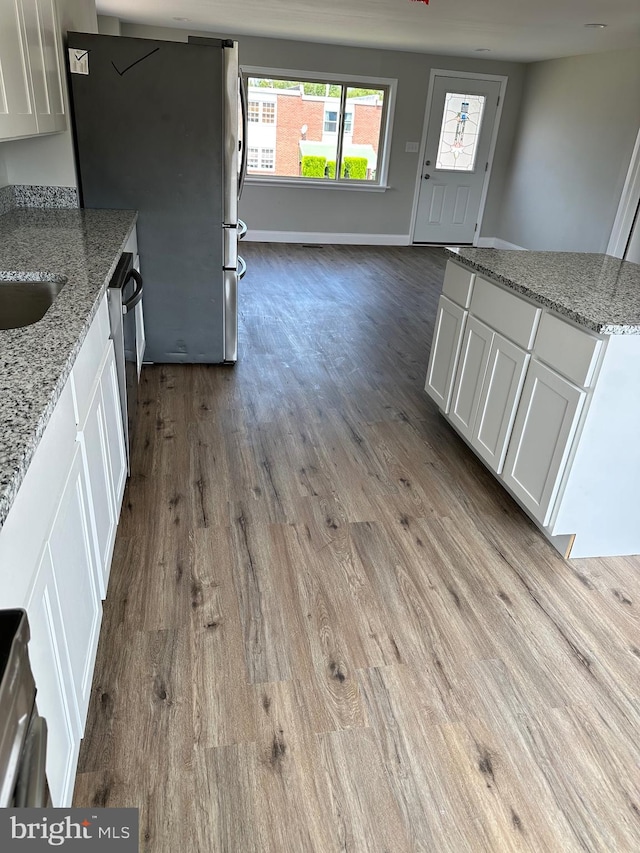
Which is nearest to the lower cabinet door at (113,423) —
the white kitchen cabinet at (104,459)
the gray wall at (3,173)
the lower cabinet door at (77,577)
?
the white kitchen cabinet at (104,459)

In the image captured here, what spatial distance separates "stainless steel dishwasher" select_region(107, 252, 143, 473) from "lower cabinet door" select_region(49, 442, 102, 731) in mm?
802

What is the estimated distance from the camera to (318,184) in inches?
289

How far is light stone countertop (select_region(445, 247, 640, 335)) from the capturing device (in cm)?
192

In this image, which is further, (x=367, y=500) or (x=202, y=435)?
(x=202, y=435)

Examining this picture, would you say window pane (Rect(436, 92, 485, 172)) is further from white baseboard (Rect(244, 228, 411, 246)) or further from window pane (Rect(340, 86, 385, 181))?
white baseboard (Rect(244, 228, 411, 246))

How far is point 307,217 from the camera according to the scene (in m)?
7.53

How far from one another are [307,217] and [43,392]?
6914 millimetres

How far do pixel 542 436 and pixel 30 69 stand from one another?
7.72 feet

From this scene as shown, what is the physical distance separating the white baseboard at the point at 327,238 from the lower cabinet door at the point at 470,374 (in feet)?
17.1

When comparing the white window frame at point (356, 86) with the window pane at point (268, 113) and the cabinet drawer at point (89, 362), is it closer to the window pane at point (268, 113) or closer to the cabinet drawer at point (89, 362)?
the window pane at point (268, 113)

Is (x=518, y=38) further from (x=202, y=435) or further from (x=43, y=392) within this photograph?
(x=43, y=392)

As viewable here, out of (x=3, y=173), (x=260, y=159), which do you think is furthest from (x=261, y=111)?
(x=3, y=173)

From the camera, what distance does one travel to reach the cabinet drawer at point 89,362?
145 cm

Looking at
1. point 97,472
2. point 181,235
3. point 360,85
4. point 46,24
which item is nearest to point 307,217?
point 360,85
